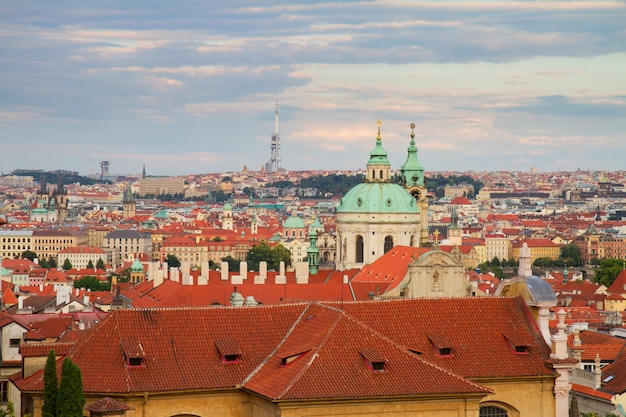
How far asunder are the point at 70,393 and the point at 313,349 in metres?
5.55

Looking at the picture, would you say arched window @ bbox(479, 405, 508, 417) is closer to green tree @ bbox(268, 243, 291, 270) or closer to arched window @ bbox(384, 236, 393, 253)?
arched window @ bbox(384, 236, 393, 253)

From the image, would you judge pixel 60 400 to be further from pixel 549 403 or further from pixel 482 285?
pixel 482 285

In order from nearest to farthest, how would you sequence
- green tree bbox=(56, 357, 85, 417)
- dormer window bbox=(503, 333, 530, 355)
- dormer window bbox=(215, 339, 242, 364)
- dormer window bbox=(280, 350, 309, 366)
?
1. green tree bbox=(56, 357, 85, 417)
2. dormer window bbox=(280, 350, 309, 366)
3. dormer window bbox=(215, 339, 242, 364)
4. dormer window bbox=(503, 333, 530, 355)

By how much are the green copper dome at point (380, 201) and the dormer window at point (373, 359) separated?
67.9 m

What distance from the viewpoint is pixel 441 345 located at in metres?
36.1

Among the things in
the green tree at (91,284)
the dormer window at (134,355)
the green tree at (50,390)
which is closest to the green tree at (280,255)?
the green tree at (91,284)

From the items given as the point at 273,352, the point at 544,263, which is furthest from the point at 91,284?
the point at 273,352

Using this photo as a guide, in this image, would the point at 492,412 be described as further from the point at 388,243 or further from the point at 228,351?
the point at 388,243

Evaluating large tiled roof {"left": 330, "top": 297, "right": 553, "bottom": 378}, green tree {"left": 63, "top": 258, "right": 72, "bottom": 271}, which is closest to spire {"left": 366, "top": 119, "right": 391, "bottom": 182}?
large tiled roof {"left": 330, "top": 297, "right": 553, "bottom": 378}

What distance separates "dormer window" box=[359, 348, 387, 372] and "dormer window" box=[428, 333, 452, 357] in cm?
253

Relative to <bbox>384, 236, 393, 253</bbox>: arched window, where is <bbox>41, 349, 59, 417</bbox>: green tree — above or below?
above

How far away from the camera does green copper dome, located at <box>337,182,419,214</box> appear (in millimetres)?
102062

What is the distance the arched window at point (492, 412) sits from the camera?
36.7 m

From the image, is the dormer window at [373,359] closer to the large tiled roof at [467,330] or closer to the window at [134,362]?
the large tiled roof at [467,330]
